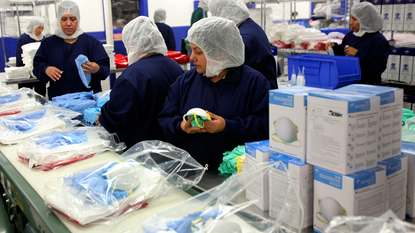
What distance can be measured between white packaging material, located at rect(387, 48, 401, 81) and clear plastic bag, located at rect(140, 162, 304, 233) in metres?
3.76

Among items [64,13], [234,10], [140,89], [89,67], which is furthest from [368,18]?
[64,13]

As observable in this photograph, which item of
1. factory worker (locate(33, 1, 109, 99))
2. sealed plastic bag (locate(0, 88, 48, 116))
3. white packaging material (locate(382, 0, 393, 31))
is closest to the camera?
sealed plastic bag (locate(0, 88, 48, 116))

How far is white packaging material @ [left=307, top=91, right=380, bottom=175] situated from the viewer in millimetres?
1054

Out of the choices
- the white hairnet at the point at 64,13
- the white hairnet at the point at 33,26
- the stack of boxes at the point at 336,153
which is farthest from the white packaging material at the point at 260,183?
the white hairnet at the point at 33,26

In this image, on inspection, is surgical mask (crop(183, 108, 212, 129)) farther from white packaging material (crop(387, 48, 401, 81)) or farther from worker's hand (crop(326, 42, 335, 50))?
white packaging material (crop(387, 48, 401, 81))

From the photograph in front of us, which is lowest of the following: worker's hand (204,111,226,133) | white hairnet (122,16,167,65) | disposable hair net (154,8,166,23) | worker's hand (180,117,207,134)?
worker's hand (180,117,207,134)

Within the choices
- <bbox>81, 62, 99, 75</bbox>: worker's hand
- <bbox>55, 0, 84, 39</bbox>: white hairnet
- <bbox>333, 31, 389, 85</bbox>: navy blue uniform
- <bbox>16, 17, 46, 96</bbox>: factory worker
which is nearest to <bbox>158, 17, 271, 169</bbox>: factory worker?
<bbox>81, 62, 99, 75</bbox>: worker's hand

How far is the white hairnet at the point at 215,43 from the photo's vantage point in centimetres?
189

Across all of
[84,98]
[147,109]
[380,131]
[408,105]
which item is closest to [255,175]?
[380,131]

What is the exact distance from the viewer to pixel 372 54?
3.74 meters

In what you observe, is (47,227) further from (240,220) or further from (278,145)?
(278,145)

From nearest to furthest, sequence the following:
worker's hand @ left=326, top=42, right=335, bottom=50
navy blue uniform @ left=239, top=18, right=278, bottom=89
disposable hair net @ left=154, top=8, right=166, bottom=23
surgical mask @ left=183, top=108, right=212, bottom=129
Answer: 1. surgical mask @ left=183, top=108, right=212, bottom=129
2. navy blue uniform @ left=239, top=18, right=278, bottom=89
3. worker's hand @ left=326, top=42, right=335, bottom=50
4. disposable hair net @ left=154, top=8, right=166, bottom=23

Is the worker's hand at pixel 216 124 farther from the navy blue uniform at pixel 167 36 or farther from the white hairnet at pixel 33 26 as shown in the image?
the navy blue uniform at pixel 167 36

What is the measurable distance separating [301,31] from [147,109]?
3.16 metres
